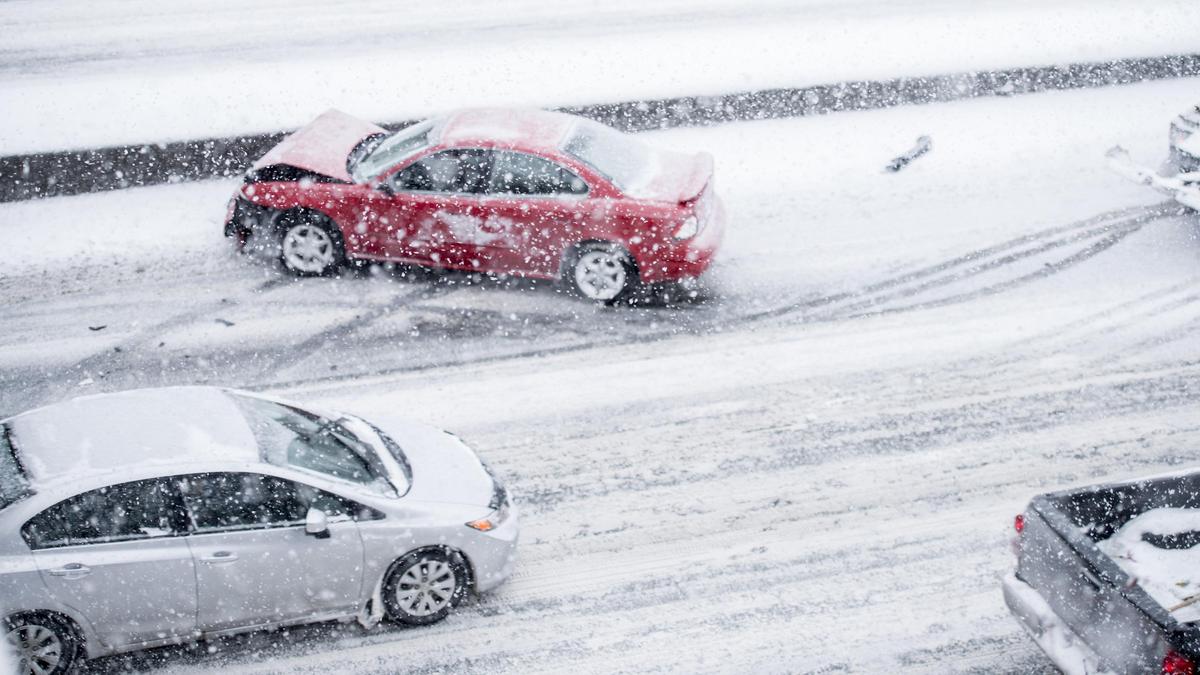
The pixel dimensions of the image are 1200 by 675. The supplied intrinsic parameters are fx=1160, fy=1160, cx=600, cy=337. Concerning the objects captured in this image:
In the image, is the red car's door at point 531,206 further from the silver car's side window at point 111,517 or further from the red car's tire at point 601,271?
the silver car's side window at point 111,517

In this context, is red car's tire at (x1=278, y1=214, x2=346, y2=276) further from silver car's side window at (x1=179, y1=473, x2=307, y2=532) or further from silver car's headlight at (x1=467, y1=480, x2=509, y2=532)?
silver car's side window at (x1=179, y1=473, x2=307, y2=532)

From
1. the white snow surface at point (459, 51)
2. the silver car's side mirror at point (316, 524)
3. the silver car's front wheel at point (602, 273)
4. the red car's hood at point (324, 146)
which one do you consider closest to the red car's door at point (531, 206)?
the silver car's front wheel at point (602, 273)

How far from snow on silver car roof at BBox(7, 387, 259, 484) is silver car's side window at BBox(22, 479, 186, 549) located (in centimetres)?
16

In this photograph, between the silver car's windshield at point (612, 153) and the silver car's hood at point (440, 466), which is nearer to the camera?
the silver car's hood at point (440, 466)

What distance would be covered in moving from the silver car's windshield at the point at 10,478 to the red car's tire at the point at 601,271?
5340 mm

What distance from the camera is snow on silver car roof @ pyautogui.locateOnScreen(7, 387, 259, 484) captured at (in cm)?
675

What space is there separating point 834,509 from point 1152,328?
14.2 feet

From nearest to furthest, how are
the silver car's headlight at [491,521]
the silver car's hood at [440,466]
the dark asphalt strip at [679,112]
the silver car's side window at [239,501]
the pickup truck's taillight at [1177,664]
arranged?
the pickup truck's taillight at [1177,664] < the silver car's side window at [239,501] < the silver car's headlight at [491,521] < the silver car's hood at [440,466] < the dark asphalt strip at [679,112]

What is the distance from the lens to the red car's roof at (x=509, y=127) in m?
10.9

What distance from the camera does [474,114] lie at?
11.4 meters

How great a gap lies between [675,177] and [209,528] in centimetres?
600

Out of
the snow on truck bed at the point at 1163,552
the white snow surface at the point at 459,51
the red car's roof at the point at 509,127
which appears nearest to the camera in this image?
the snow on truck bed at the point at 1163,552

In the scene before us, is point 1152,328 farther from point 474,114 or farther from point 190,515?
point 190,515

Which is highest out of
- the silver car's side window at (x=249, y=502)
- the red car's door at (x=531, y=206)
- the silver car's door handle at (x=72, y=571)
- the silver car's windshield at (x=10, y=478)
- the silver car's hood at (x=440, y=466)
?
the red car's door at (x=531, y=206)
